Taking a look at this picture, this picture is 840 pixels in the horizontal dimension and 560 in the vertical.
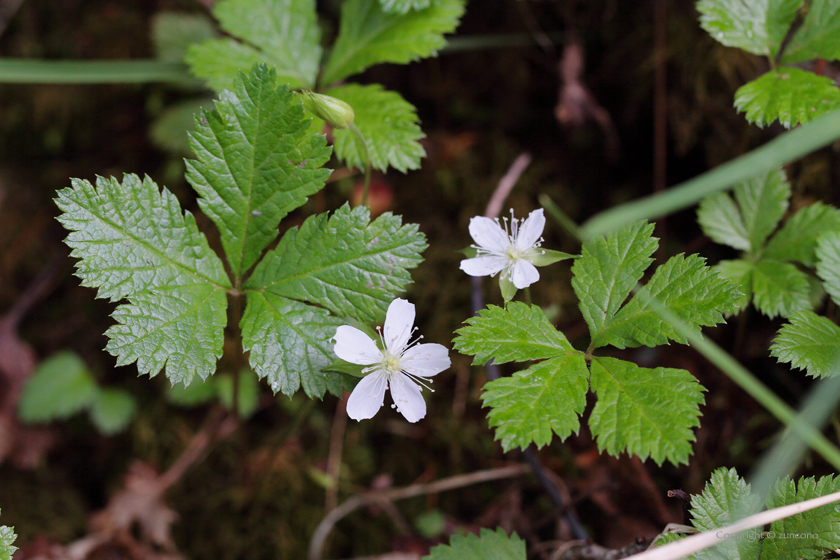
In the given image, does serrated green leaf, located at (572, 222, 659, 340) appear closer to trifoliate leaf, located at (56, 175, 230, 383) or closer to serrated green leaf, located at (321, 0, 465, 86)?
serrated green leaf, located at (321, 0, 465, 86)

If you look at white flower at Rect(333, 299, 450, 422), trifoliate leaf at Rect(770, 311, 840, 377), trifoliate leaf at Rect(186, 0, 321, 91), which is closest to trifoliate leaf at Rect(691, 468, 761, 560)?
trifoliate leaf at Rect(770, 311, 840, 377)

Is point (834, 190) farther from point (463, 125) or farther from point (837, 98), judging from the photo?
point (463, 125)

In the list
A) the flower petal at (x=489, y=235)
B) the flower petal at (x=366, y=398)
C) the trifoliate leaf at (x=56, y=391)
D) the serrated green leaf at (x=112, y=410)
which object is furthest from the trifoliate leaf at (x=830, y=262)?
the trifoliate leaf at (x=56, y=391)

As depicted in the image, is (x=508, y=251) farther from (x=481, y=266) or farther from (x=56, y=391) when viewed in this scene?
(x=56, y=391)

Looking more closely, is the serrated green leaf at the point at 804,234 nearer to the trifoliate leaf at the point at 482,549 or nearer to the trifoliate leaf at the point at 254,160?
the trifoliate leaf at the point at 482,549

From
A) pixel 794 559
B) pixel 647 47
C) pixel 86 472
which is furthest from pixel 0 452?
pixel 647 47
